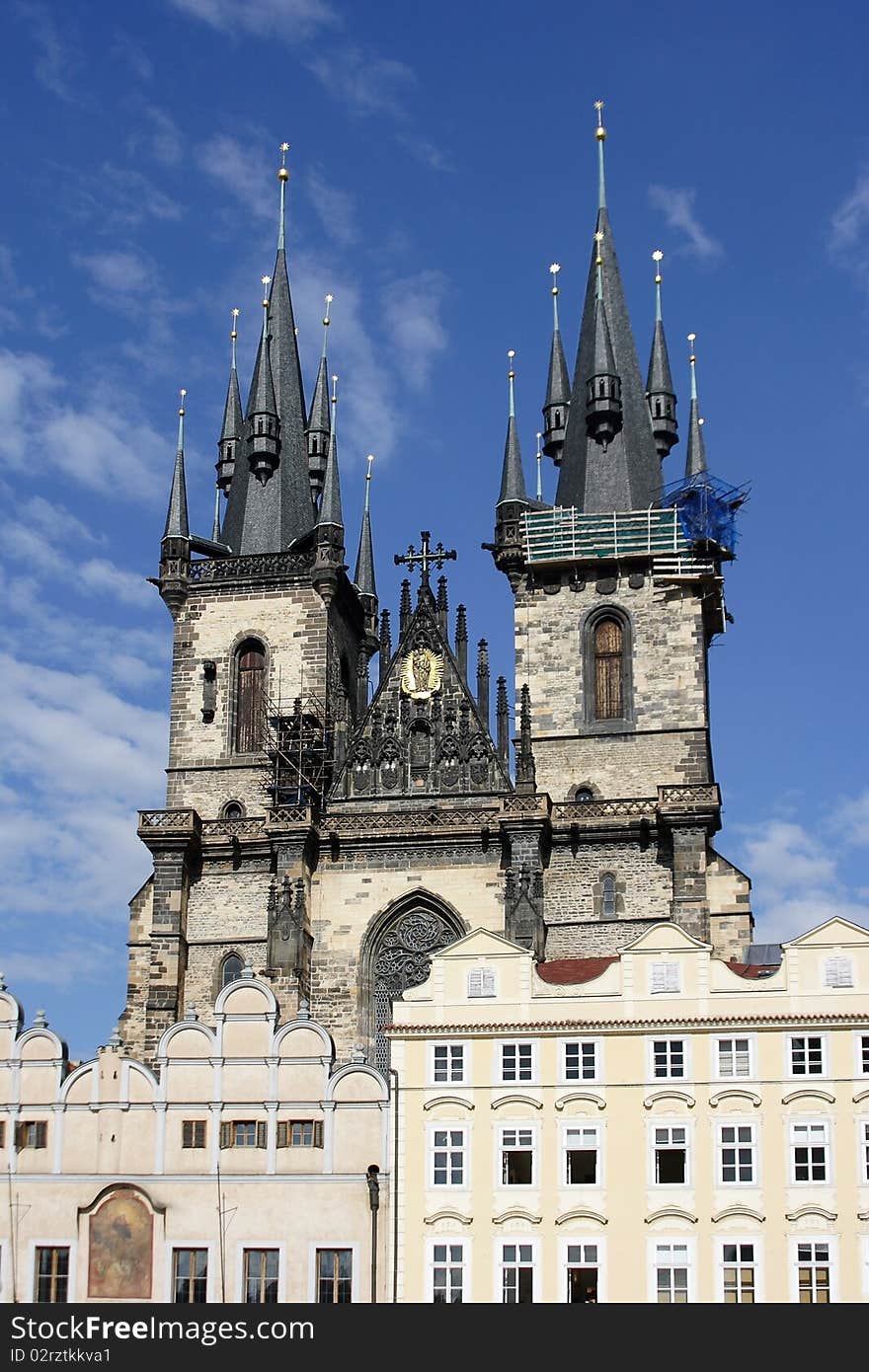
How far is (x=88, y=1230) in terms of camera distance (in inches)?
1422

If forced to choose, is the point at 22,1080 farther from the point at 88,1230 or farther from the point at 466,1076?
the point at 466,1076

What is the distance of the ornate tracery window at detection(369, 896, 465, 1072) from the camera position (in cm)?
5194

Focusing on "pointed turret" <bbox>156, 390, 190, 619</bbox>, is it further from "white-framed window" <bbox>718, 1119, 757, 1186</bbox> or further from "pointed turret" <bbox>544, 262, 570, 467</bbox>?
"white-framed window" <bbox>718, 1119, 757, 1186</bbox>

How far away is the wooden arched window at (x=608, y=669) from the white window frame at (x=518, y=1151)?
791 inches

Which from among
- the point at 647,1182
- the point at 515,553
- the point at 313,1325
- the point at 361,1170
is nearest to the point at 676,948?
the point at 647,1182

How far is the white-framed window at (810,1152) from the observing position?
115ft

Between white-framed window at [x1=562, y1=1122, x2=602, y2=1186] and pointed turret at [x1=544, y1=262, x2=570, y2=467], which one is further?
pointed turret at [x1=544, y1=262, x2=570, y2=467]

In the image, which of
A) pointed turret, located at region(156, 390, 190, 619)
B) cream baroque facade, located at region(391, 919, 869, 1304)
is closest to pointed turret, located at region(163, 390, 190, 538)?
pointed turret, located at region(156, 390, 190, 619)

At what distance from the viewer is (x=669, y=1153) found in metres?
35.7

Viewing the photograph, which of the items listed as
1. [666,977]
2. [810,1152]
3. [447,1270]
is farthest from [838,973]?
[447,1270]

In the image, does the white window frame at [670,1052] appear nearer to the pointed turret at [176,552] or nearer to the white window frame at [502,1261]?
the white window frame at [502,1261]

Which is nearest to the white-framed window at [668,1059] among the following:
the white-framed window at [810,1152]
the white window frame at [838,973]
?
the white-framed window at [810,1152]

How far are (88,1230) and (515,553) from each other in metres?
25.3

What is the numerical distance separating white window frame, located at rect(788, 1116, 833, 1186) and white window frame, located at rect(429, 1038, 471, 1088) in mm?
5442
